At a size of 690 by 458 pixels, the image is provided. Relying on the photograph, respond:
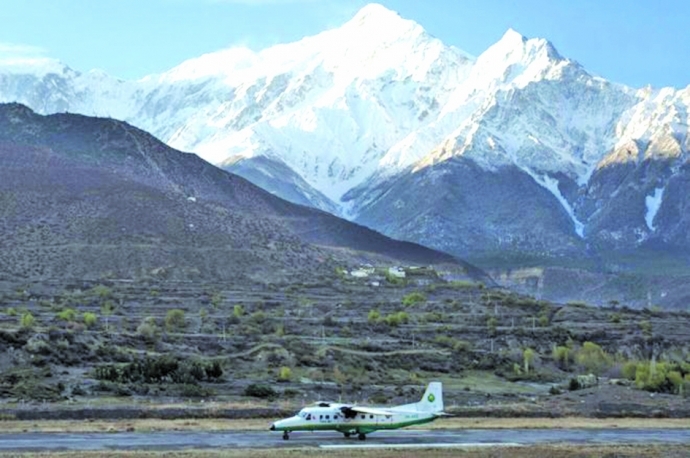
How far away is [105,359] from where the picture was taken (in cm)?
8656

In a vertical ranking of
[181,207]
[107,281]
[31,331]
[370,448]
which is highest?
[181,207]

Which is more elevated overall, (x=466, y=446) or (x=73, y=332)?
(x=73, y=332)

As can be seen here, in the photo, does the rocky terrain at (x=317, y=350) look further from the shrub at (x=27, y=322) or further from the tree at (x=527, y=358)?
the shrub at (x=27, y=322)

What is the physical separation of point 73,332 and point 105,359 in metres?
6.35

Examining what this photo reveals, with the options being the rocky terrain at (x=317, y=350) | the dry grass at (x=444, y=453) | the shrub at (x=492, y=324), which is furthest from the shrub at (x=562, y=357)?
the dry grass at (x=444, y=453)

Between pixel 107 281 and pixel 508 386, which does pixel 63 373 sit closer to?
pixel 508 386

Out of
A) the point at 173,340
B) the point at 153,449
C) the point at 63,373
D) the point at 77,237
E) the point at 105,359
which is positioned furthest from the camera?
the point at 77,237

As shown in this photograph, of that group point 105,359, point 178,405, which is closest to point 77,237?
point 105,359

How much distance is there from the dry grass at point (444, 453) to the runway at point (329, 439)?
1813 mm

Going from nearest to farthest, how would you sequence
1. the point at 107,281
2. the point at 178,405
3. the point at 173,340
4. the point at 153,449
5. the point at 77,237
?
the point at 153,449 → the point at 178,405 → the point at 173,340 → the point at 107,281 → the point at 77,237

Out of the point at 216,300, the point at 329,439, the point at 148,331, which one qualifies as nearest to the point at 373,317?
the point at 216,300

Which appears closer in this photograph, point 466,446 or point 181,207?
point 466,446

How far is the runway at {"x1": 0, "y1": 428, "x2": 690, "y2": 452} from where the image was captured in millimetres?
51156

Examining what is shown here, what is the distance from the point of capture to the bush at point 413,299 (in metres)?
154
